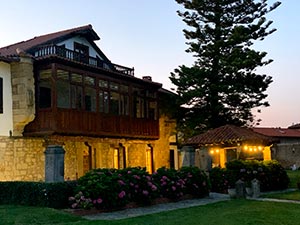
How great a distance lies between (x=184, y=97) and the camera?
28688mm

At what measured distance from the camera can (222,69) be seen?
28578 mm

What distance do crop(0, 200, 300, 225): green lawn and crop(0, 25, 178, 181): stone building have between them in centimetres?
698

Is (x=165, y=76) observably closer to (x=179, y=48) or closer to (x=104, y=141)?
(x=179, y=48)

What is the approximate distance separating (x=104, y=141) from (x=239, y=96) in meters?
9.76

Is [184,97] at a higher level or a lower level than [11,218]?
higher

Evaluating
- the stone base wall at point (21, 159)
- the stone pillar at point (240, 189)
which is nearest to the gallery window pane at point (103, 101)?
the stone base wall at point (21, 159)

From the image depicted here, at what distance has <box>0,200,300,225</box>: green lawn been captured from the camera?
1062 cm

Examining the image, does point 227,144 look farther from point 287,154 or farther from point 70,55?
point 287,154

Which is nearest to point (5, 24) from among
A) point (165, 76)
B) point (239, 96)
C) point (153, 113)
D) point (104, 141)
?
point (104, 141)

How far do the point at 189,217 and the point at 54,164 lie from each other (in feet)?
15.1

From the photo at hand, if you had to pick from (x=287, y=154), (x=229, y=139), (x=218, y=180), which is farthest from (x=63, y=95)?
(x=287, y=154)

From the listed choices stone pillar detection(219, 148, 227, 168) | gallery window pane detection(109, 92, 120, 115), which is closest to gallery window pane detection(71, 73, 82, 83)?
gallery window pane detection(109, 92, 120, 115)

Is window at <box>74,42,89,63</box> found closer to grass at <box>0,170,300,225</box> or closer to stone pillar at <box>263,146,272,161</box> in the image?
stone pillar at <box>263,146,272,161</box>

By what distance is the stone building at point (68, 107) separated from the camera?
19766mm
